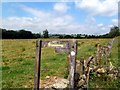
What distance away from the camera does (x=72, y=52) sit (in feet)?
23.6

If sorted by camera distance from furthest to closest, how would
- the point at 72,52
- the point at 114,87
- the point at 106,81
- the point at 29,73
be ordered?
the point at 29,73 → the point at 106,81 → the point at 114,87 → the point at 72,52

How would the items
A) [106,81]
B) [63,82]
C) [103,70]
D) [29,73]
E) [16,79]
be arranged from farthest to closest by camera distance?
[29,73], [16,79], [103,70], [106,81], [63,82]

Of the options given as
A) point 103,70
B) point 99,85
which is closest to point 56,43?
point 99,85

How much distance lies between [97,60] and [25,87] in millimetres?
4152

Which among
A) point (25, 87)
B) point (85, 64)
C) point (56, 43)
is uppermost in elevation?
point (56, 43)

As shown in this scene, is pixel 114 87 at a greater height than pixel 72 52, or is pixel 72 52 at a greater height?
pixel 72 52

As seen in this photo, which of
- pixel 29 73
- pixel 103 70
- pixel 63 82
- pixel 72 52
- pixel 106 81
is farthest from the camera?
pixel 29 73

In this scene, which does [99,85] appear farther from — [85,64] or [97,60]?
[97,60]

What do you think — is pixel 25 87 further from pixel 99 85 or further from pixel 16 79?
pixel 99 85

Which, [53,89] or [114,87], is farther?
[114,87]

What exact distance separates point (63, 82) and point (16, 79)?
4.01 metres

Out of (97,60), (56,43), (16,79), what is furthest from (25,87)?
(97,60)

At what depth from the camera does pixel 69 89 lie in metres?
7.27

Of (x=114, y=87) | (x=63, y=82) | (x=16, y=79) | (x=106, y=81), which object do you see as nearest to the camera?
(x=63, y=82)
